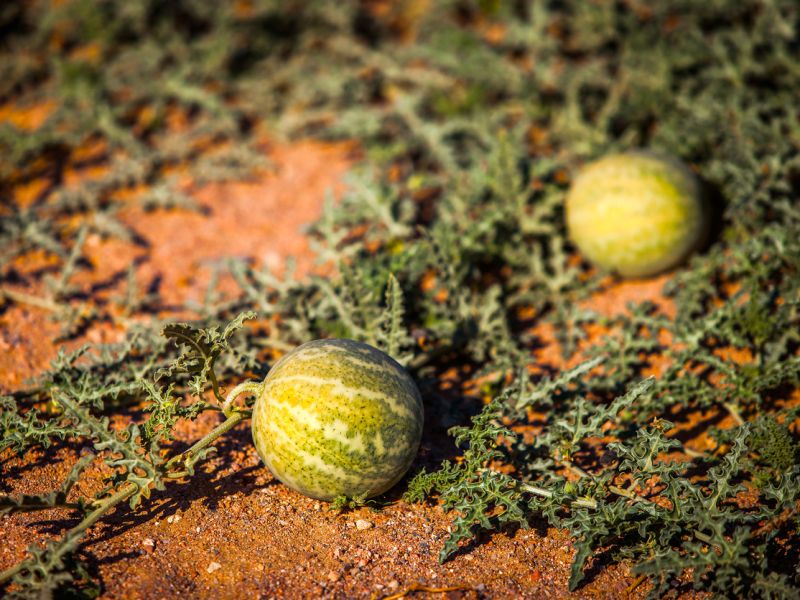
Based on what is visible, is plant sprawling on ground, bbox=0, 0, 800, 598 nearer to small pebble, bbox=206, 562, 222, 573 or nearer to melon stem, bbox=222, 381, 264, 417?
melon stem, bbox=222, 381, 264, 417

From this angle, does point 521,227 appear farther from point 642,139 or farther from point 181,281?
point 181,281

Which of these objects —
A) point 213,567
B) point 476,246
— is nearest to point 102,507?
point 213,567

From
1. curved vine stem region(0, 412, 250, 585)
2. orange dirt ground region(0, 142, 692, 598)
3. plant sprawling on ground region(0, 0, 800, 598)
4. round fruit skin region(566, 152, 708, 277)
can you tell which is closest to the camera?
curved vine stem region(0, 412, 250, 585)

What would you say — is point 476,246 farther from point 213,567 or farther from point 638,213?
point 213,567

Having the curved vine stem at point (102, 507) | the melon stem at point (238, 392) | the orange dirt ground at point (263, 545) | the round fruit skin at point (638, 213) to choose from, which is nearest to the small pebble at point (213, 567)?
the orange dirt ground at point (263, 545)

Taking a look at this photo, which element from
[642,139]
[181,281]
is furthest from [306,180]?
[642,139]

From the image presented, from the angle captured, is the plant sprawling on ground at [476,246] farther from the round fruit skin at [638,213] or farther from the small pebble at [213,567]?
the small pebble at [213,567]

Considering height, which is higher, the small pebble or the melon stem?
the melon stem

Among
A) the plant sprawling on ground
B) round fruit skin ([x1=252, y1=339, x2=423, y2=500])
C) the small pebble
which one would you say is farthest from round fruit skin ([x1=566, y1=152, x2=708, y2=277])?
the small pebble
